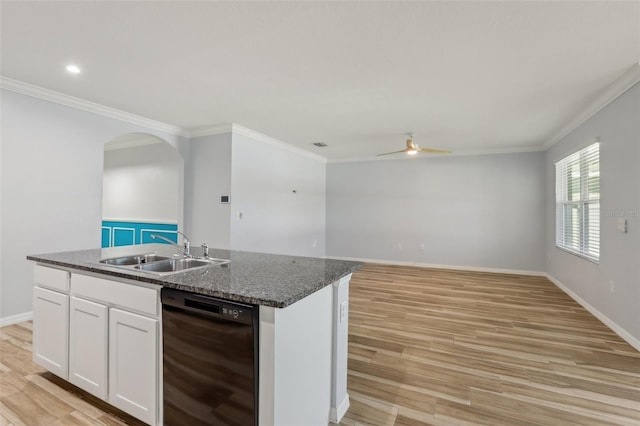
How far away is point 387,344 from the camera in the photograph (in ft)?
9.39

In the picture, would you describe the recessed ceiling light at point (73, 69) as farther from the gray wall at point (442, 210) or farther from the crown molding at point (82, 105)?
the gray wall at point (442, 210)

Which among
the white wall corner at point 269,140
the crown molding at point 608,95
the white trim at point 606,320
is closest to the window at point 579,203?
the crown molding at point 608,95

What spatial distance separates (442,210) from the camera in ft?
21.9

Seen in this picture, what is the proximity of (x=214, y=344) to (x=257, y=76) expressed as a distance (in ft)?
8.14

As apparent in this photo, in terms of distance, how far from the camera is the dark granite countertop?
136 centimetres

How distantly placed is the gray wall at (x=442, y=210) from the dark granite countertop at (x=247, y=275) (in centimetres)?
516

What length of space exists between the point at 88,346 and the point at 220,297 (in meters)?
1.21

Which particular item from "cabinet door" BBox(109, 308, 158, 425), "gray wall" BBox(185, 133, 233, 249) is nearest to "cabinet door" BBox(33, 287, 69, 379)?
"cabinet door" BBox(109, 308, 158, 425)

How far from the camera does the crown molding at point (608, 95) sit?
280 cm

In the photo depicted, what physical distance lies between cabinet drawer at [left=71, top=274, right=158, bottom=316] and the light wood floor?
2.35ft

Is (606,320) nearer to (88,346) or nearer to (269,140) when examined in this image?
(88,346)

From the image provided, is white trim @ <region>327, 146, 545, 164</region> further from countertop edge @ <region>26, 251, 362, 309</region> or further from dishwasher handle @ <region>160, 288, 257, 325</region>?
dishwasher handle @ <region>160, 288, 257, 325</region>

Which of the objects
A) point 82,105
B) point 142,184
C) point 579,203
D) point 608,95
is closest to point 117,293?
point 82,105

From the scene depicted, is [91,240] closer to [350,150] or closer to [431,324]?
[431,324]
